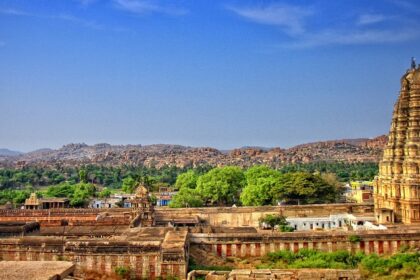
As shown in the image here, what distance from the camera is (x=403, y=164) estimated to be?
4172 centimetres

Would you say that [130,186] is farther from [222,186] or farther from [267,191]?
[267,191]

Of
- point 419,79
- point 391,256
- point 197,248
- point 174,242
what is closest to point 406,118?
point 419,79

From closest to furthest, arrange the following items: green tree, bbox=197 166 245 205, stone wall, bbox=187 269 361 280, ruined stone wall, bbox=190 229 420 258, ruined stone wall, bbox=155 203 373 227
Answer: stone wall, bbox=187 269 361 280
ruined stone wall, bbox=190 229 420 258
ruined stone wall, bbox=155 203 373 227
green tree, bbox=197 166 245 205

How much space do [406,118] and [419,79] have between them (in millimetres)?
3569

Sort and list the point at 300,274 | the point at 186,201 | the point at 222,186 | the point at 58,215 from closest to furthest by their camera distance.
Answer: the point at 300,274
the point at 58,215
the point at 186,201
the point at 222,186

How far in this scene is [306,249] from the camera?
31656 millimetres

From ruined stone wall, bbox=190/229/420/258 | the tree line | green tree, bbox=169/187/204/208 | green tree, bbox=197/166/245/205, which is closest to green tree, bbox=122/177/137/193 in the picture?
green tree, bbox=197/166/245/205

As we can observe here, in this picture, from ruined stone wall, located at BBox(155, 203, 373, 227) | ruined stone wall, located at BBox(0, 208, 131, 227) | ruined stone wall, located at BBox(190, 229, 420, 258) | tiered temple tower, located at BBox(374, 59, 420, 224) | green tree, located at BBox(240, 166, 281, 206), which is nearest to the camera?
ruined stone wall, located at BBox(190, 229, 420, 258)

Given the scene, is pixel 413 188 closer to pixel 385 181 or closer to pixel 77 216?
pixel 385 181

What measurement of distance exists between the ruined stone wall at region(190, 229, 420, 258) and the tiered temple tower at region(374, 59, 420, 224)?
8.01 m

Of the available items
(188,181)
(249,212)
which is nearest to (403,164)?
(249,212)

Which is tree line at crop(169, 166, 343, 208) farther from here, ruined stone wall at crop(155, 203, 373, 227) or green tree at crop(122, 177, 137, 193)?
green tree at crop(122, 177, 137, 193)

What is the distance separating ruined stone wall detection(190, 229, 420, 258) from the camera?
103 ft

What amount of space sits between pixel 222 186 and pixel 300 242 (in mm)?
28896
